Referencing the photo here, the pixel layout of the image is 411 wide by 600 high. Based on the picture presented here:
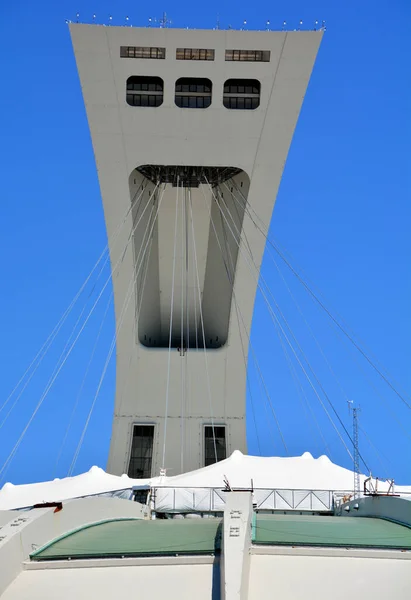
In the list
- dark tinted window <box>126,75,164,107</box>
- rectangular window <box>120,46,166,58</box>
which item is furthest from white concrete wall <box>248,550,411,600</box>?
dark tinted window <box>126,75,164,107</box>

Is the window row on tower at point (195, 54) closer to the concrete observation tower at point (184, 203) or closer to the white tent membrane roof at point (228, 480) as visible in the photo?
the concrete observation tower at point (184, 203)

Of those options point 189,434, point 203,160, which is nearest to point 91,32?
point 203,160

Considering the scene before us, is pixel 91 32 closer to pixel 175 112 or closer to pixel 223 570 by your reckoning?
pixel 175 112

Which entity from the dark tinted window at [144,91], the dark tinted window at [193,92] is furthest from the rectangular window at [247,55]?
the dark tinted window at [144,91]

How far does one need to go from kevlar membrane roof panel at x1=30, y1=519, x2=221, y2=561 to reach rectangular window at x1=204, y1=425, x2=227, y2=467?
16495 mm

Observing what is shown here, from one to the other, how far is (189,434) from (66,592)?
64.2ft

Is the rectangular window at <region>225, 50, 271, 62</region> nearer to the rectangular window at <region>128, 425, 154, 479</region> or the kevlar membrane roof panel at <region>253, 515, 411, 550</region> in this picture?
the rectangular window at <region>128, 425, 154, 479</region>

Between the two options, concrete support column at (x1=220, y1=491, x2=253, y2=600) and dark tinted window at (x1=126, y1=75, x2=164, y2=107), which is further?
dark tinted window at (x1=126, y1=75, x2=164, y2=107)

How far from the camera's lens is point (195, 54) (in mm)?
24594

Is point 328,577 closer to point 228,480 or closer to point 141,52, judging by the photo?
point 228,480

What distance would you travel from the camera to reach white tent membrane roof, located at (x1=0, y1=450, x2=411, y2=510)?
69.3 feet

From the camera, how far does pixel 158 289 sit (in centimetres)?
2872

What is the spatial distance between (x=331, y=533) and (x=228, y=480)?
37.7 ft

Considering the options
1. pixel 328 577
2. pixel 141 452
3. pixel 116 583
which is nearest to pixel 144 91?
pixel 141 452
